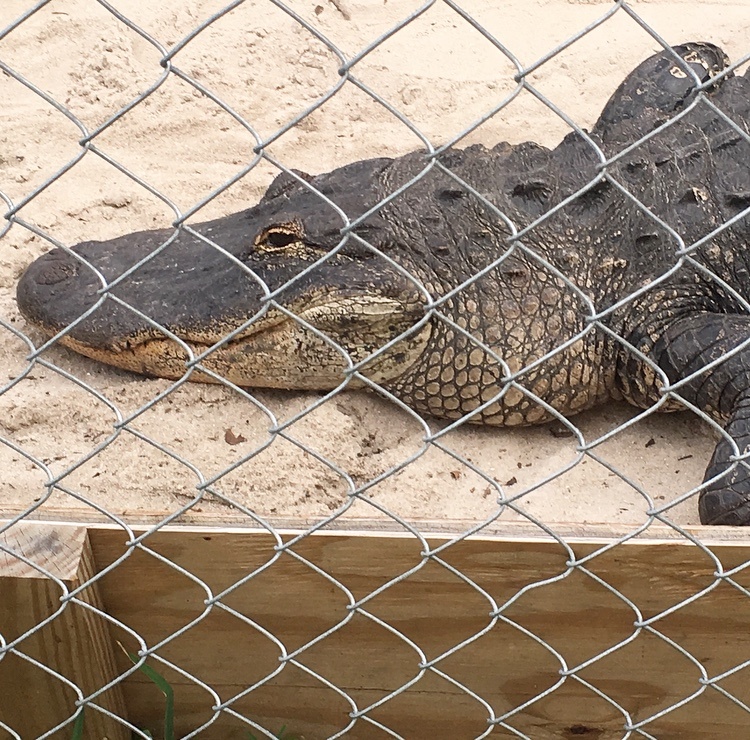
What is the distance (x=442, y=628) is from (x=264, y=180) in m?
2.02

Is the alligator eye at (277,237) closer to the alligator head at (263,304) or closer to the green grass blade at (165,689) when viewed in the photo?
the alligator head at (263,304)

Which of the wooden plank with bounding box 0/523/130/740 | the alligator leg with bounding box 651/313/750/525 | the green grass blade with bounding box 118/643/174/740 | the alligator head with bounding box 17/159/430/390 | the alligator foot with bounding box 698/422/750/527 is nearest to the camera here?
the wooden plank with bounding box 0/523/130/740

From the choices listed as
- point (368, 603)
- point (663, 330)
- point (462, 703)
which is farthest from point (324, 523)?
point (663, 330)

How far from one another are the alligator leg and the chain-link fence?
0.02 meters

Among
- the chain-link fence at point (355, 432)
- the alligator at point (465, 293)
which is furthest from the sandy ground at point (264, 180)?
the alligator at point (465, 293)

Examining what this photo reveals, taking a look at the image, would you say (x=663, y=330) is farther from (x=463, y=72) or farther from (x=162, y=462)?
(x=463, y=72)

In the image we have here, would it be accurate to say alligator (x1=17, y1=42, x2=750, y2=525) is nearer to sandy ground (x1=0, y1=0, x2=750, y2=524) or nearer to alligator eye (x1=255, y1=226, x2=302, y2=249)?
alligator eye (x1=255, y1=226, x2=302, y2=249)

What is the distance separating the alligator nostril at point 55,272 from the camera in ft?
9.28

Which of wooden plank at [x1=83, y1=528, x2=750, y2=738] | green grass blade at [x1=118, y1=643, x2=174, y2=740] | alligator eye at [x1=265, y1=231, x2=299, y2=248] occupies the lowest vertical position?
green grass blade at [x1=118, y1=643, x2=174, y2=740]

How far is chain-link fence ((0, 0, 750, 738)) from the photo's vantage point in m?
1.62

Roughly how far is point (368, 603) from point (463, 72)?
106 inches

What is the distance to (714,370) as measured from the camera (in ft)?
8.38

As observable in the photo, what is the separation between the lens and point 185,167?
11.3 feet

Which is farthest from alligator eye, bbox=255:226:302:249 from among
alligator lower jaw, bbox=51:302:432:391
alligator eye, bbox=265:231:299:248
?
alligator lower jaw, bbox=51:302:432:391
